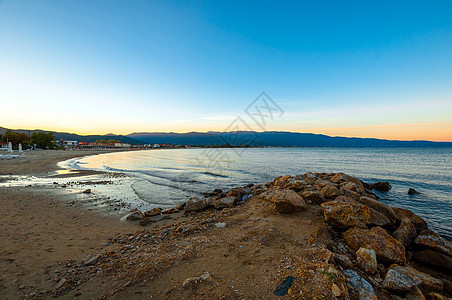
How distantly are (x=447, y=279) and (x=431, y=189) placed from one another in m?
16.1

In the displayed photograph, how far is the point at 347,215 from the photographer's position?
5.70m

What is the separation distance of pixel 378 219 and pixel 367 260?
9.84 ft

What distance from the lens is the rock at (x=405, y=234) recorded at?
5.79 meters

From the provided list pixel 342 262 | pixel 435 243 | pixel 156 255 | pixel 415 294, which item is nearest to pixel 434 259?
pixel 435 243

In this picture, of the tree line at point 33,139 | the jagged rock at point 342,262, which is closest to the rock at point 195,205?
the jagged rock at point 342,262

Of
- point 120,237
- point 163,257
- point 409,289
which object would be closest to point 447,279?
point 409,289

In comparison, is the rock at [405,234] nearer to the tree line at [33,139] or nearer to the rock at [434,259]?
the rock at [434,259]

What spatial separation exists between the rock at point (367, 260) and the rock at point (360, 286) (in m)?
0.72

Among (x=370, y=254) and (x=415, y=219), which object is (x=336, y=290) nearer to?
(x=370, y=254)

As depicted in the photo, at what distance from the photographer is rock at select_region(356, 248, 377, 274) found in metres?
4.07

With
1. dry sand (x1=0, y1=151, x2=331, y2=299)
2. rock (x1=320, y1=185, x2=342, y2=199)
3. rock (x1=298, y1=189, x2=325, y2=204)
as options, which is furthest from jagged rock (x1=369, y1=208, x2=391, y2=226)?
rock (x1=320, y1=185, x2=342, y2=199)

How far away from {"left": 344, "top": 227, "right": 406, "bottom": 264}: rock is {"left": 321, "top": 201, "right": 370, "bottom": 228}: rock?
320 mm

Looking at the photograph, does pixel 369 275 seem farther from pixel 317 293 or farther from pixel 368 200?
pixel 368 200

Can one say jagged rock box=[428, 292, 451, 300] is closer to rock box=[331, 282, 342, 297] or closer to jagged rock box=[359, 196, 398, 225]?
rock box=[331, 282, 342, 297]
